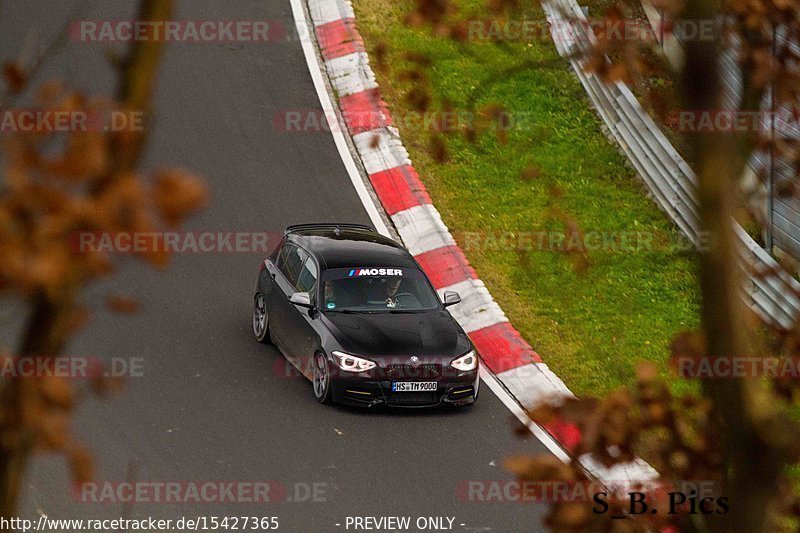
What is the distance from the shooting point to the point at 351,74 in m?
17.0

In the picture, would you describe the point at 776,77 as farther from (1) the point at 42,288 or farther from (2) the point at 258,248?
(2) the point at 258,248

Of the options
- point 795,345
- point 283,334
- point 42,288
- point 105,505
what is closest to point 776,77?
point 795,345

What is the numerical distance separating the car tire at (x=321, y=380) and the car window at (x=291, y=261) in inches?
46.7

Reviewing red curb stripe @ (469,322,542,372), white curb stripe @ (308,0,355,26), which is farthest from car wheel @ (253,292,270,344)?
white curb stripe @ (308,0,355,26)

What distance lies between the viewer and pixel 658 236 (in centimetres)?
1448

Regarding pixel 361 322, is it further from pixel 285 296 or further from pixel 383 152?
pixel 383 152

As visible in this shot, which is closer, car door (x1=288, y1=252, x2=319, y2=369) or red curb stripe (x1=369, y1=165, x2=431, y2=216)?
car door (x1=288, y1=252, x2=319, y2=369)

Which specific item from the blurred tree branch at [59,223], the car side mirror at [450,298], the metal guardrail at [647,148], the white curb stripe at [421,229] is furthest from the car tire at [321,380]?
the blurred tree branch at [59,223]

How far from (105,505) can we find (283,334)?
127 inches

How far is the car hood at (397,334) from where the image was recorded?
11.3 meters

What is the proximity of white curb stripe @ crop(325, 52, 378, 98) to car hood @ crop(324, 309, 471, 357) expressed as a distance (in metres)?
5.84

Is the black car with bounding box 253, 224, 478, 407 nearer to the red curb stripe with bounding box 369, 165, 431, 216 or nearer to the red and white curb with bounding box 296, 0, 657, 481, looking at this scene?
the red and white curb with bounding box 296, 0, 657, 481

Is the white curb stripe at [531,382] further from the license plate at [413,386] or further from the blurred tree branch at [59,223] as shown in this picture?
the blurred tree branch at [59,223]

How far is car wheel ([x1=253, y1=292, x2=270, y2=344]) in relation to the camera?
12523 millimetres
